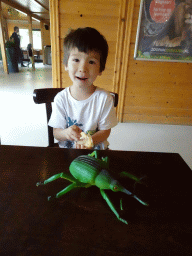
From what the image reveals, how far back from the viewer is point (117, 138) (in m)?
2.14

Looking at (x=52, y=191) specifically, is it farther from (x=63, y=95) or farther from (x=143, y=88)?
(x=143, y=88)

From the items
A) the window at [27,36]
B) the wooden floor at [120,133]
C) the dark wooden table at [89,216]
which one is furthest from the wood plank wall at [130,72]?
the window at [27,36]

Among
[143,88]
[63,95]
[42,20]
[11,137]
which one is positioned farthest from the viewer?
[42,20]

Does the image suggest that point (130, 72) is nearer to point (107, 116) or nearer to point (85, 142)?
point (107, 116)

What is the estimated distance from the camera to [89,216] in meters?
0.39

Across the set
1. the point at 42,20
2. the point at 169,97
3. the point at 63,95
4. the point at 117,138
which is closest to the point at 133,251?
the point at 63,95

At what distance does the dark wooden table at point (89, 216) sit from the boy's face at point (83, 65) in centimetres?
38

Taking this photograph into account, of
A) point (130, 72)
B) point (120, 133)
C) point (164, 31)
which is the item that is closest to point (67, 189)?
point (120, 133)

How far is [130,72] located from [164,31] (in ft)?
2.04

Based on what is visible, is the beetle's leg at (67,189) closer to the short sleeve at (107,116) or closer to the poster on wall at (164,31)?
the short sleeve at (107,116)

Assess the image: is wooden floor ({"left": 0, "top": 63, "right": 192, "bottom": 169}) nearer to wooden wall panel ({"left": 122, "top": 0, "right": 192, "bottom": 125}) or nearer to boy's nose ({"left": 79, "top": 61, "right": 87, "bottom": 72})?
wooden wall panel ({"left": 122, "top": 0, "right": 192, "bottom": 125})

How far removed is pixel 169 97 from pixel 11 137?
223 centimetres

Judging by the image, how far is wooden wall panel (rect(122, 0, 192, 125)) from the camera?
2.33 meters

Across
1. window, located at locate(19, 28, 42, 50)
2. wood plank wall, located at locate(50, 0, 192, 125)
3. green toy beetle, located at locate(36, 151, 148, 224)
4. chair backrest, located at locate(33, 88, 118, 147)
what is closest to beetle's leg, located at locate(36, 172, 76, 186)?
green toy beetle, located at locate(36, 151, 148, 224)
